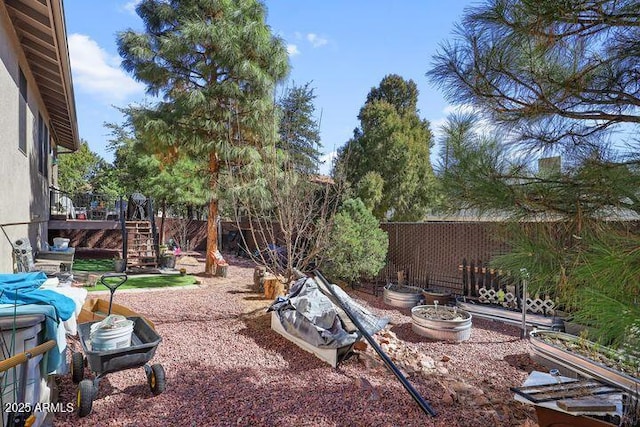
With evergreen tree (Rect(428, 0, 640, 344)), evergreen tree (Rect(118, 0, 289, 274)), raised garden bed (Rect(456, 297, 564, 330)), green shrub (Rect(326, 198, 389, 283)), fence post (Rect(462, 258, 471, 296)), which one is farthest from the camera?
evergreen tree (Rect(118, 0, 289, 274))

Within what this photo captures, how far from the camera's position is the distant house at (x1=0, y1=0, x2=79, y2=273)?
16.5 ft

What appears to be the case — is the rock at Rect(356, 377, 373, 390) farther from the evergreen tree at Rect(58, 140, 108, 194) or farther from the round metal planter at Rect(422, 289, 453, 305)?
the evergreen tree at Rect(58, 140, 108, 194)

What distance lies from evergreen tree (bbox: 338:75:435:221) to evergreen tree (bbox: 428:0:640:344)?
32.8ft

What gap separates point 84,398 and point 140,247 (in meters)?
9.52

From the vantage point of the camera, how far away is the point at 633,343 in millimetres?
1761

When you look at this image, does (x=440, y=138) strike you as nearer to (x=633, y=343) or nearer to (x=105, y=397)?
(x=633, y=343)

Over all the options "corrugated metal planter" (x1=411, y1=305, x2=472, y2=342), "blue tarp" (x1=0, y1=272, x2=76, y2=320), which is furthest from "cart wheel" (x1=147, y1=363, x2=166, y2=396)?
"corrugated metal planter" (x1=411, y1=305, x2=472, y2=342)

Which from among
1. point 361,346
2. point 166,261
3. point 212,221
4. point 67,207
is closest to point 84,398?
point 361,346

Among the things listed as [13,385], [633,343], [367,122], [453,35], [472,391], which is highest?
[367,122]

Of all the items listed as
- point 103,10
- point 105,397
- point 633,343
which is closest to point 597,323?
point 633,343

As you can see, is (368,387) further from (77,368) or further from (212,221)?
(212,221)

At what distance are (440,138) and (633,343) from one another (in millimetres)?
1888

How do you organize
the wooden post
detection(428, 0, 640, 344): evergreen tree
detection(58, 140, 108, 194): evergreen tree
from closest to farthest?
detection(428, 0, 640, 344): evergreen tree
the wooden post
detection(58, 140, 108, 194): evergreen tree

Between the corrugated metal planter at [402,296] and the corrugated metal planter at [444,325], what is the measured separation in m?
1.58
